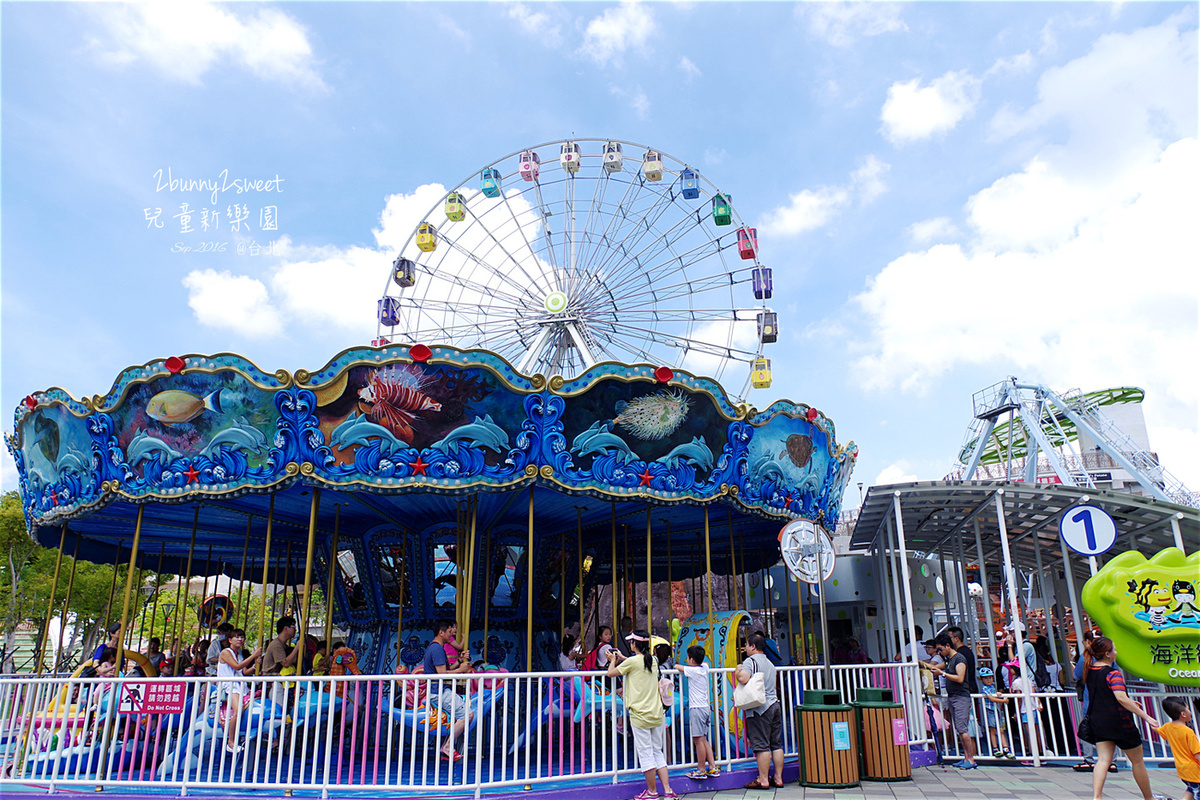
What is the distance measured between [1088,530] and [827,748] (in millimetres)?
4063

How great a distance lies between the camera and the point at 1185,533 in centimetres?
1059

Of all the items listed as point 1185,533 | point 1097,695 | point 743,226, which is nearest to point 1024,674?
point 1097,695

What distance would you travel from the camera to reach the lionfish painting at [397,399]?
27.9ft

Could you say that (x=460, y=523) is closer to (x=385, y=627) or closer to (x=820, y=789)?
(x=385, y=627)

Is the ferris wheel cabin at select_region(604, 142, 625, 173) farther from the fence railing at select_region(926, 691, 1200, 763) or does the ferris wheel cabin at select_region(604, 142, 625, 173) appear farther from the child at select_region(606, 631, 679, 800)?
the child at select_region(606, 631, 679, 800)

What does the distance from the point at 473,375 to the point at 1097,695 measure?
6175mm

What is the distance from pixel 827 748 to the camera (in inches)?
277

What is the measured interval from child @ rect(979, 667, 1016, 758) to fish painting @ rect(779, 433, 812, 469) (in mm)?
3305

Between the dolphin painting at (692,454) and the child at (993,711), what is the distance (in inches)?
151

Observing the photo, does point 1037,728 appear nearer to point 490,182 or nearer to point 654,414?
point 654,414

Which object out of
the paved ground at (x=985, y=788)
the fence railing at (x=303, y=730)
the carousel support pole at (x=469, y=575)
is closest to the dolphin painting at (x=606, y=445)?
the carousel support pole at (x=469, y=575)

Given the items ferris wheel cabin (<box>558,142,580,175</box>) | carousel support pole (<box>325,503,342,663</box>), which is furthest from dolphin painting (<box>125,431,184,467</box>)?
ferris wheel cabin (<box>558,142,580,175</box>)

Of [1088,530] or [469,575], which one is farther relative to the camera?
[469,575]

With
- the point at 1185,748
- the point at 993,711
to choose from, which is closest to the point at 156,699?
the point at 1185,748
